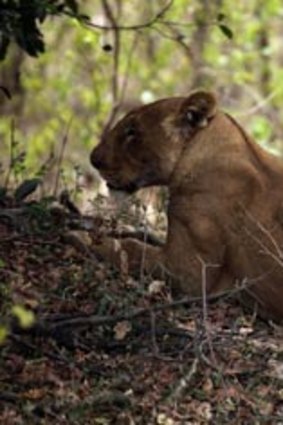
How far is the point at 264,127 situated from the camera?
592 inches

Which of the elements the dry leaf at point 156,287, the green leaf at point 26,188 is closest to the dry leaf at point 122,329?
the dry leaf at point 156,287

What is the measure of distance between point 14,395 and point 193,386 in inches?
29.9

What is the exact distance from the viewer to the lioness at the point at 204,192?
6477mm

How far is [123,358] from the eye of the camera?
5539mm

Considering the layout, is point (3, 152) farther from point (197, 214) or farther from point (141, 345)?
point (141, 345)

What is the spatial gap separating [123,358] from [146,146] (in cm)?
169

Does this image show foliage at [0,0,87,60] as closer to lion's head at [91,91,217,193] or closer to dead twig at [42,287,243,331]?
lion's head at [91,91,217,193]

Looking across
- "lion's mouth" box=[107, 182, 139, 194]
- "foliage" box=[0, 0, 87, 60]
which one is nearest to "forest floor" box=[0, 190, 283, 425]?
"lion's mouth" box=[107, 182, 139, 194]

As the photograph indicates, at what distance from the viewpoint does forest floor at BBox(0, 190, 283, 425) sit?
17.0 feet

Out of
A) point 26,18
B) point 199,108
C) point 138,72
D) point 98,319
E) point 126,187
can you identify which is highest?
point 26,18

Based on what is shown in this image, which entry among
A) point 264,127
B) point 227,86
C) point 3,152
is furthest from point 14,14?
point 227,86

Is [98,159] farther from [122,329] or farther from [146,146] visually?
[122,329]

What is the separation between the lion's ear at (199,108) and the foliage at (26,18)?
25.9 inches

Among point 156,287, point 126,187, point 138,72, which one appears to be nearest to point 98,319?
point 156,287
